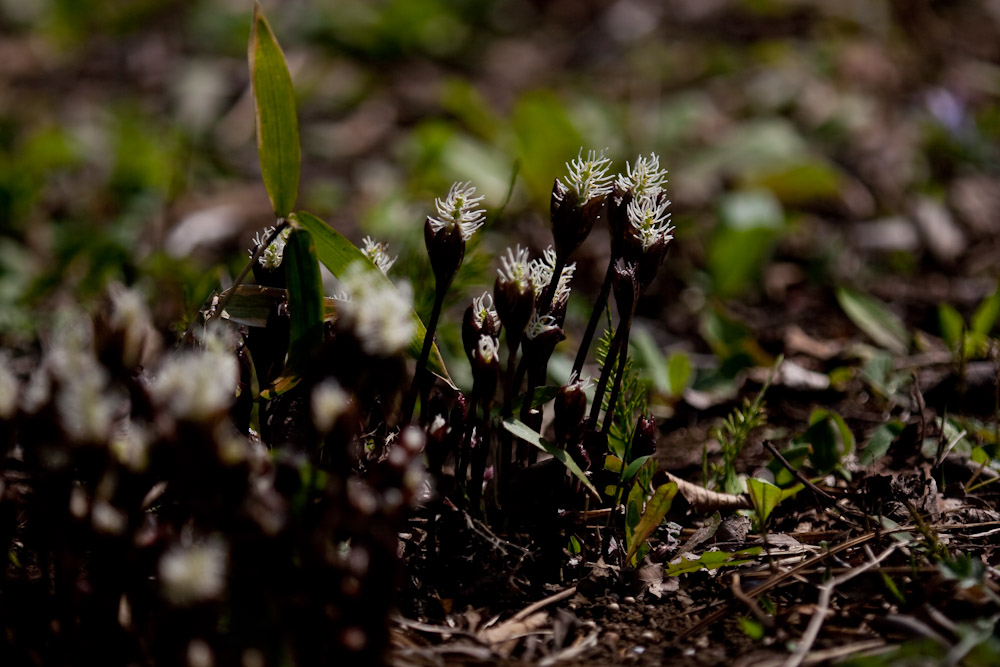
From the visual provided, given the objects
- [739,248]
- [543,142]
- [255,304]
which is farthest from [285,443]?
[543,142]

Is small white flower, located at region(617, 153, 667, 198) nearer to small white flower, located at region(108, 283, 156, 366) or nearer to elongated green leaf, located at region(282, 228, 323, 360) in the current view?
elongated green leaf, located at region(282, 228, 323, 360)

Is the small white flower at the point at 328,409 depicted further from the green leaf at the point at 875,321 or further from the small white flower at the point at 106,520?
the green leaf at the point at 875,321

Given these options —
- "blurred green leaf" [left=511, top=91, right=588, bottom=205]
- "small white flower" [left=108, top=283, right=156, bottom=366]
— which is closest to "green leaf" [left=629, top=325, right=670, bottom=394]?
"blurred green leaf" [left=511, top=91, right=588, bottom=205]

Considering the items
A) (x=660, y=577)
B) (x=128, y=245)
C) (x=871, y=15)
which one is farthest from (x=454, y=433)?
(x=871, y=15)

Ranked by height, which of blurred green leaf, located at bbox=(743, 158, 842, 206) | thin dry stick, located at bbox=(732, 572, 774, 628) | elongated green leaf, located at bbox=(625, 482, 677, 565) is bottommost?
thin dry stick, located at bbox=(732, 572, 774, 628)

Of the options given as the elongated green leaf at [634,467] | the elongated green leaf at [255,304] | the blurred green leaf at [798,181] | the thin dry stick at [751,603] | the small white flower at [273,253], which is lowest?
the thin dry stick at [751,603]

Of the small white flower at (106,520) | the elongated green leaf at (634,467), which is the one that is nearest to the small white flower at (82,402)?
the small white flower at (106,520)

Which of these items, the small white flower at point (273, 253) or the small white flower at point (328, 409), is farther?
the small white flower at point (273, 253)
